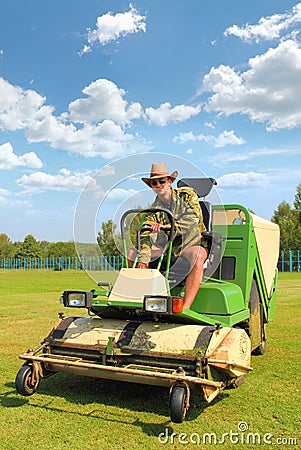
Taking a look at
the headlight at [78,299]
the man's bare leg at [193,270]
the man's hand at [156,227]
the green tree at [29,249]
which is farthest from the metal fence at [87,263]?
the green tree at [29,249]

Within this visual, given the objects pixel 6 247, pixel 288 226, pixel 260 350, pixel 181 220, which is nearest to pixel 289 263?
pixel 288 226

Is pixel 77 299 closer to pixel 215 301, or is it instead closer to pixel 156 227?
pixel 156 227

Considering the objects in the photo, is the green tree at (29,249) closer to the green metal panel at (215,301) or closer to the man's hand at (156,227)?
the green metal panel at (215,301)

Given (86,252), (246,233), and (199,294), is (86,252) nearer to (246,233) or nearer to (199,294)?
(199,294)

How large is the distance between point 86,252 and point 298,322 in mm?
7472

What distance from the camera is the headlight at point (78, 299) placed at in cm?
539

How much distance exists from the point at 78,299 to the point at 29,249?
89.2 m

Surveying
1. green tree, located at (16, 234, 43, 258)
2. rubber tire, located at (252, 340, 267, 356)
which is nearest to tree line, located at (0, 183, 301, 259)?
green tree, located at (16, 234, 43, 258)

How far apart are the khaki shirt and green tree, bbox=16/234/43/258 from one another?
288 feet

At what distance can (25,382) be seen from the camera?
16.9ft

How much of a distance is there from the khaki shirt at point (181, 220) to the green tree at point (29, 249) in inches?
3457

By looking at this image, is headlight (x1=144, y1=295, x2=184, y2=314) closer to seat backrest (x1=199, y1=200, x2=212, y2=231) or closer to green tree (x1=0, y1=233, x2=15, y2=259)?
seat backrest (x1=199, y1=200, x2=212, y2=231)

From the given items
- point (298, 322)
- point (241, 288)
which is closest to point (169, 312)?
point (241, 288)

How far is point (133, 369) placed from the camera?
15.9 feet
